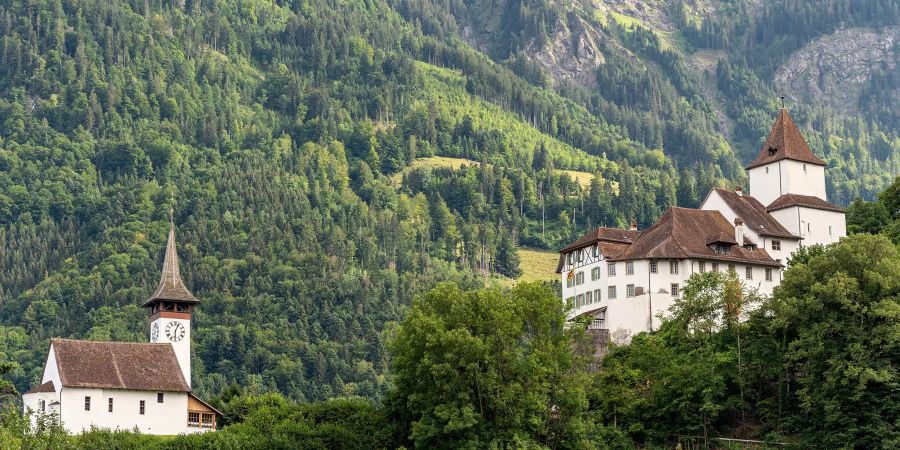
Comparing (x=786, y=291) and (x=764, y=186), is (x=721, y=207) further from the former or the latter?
(x=786, y=291)

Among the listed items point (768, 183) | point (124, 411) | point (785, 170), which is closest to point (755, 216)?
point (768, 183)

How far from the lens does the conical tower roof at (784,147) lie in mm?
132500

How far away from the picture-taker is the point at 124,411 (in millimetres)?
117500

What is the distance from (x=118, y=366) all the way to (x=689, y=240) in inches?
1663

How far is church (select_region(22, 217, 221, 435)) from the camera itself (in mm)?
115938

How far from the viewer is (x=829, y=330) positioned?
95.7m

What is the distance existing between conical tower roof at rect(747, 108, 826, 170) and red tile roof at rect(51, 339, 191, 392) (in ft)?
161

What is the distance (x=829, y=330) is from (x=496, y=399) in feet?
64.7

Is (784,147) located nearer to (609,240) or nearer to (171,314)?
(609,240)

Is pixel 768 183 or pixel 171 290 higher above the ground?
pixel 768 183

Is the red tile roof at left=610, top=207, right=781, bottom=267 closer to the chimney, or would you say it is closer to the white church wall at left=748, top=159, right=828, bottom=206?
the chimney

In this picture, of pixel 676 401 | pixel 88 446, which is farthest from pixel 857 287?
pixel 88 446

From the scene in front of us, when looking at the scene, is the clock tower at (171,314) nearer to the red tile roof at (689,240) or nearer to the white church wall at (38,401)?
the white church wall at (38,401)

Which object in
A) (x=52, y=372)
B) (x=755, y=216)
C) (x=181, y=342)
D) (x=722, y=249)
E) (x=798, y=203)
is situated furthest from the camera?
(x=181, y=342)
